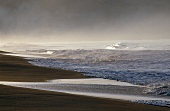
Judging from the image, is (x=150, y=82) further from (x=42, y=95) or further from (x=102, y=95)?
(x=42, y=95)

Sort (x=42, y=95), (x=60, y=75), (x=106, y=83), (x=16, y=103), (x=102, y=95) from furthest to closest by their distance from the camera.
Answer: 1. (x=60, y=75)
2. (x=106, y=83)
3. (x=102, y=95)
4. (x=42, y=95)
5. (x=16, y=103)

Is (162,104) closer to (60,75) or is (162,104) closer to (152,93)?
(152,93)

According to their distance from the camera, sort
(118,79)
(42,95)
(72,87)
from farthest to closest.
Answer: (118,79)
(72,87)
(42,95)

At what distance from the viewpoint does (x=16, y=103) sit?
12.8 m

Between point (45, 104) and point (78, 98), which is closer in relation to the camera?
point (45, 104)

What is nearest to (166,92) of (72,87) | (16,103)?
(72,87)

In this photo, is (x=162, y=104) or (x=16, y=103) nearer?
(x=16, y=103)

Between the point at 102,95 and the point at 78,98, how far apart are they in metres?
2.29

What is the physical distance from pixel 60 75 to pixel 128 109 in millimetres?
12408

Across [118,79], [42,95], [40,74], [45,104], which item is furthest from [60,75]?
[45,104]

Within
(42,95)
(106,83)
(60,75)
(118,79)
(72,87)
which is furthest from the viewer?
(60,75)

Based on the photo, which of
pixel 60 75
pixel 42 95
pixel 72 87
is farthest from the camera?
pixel 60 75

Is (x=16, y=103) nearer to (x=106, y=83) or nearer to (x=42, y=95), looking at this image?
(x=42, y=95)

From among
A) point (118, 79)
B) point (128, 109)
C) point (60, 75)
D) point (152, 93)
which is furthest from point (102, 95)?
point (60, 75)
